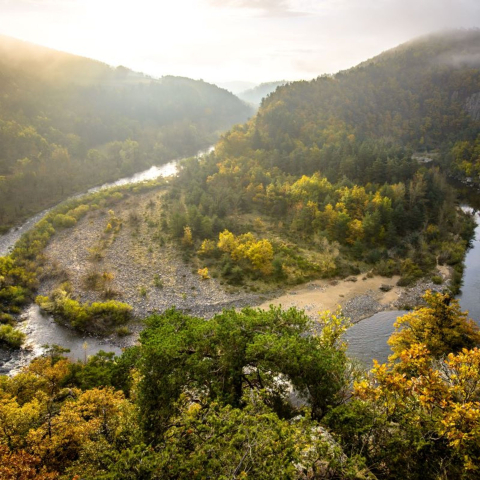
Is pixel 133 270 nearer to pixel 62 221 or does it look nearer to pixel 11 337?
pixel 11 337

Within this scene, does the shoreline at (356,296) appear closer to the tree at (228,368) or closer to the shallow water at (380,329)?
the shallow water at (380,329)

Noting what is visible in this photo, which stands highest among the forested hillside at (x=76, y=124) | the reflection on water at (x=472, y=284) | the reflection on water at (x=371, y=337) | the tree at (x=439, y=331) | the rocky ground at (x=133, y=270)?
the forested hillside at (x=76, y=124)

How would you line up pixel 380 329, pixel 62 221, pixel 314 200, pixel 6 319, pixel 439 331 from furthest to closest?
1. pixel 62 221
2. pixel 314 200
3. pixel 6 319
4. pixel 380 329
5. pixel 439 331

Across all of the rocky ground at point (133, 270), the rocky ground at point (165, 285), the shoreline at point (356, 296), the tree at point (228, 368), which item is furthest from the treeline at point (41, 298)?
the tree at point (228, 368)

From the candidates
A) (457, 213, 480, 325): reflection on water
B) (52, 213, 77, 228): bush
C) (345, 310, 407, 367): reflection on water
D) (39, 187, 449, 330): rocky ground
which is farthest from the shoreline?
(52, 213, 77, 228): bush

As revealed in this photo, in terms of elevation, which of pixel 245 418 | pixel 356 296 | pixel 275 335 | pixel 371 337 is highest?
pixel 245 418

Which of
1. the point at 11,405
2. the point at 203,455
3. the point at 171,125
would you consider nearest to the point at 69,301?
the point at 11,405

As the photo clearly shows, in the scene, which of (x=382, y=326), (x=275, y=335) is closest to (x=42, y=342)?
(x=275, y=335)

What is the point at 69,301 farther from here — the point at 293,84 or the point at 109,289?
the point at 293,84
